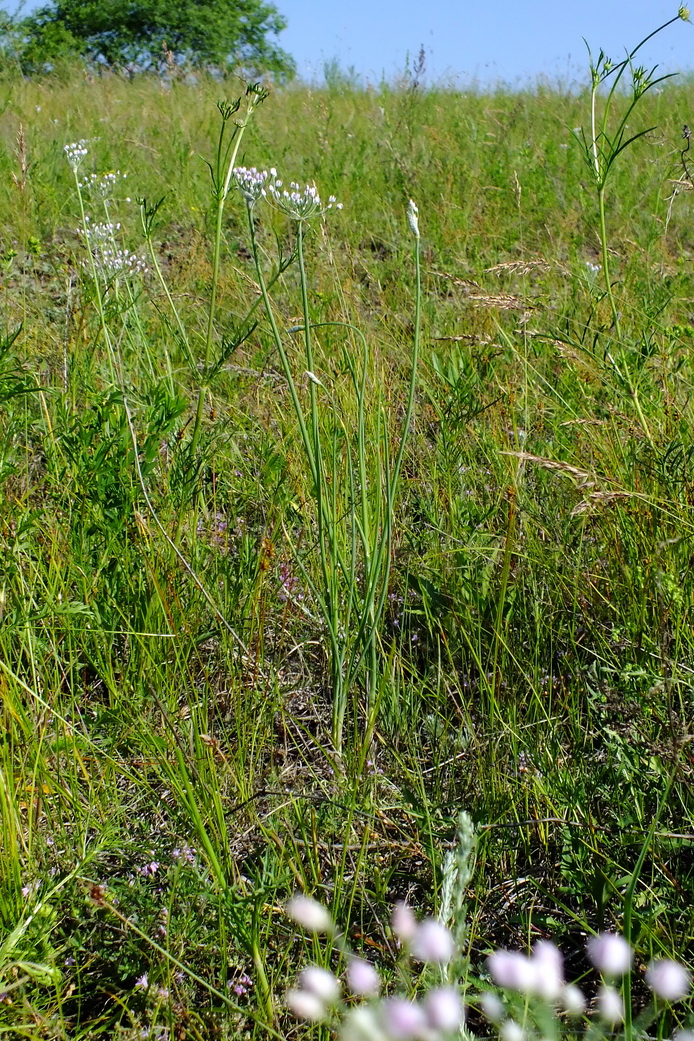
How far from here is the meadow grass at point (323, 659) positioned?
4.05ft

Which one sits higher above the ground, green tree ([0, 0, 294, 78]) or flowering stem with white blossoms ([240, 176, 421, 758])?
green tree ([0, 0, 294, 78])

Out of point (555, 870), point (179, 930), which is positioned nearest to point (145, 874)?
point (179, 930)

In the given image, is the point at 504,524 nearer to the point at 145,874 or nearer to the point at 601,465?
the point at 601,465

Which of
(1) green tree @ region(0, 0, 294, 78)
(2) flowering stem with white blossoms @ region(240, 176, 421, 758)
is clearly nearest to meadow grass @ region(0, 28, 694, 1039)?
(2) flowering stem with white blossoms @ region(240, 176, 421, 758)

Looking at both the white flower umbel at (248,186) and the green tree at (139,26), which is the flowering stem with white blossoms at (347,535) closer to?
the white flower umbel at (248,186)

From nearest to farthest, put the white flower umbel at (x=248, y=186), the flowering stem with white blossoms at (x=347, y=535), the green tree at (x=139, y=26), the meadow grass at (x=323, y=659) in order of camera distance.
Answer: the meadow grass at (x=323, y=659)
the flowering stem with white blossoms at (x=347, y=535)
the white flower umbel at (x=248, y=186)
the green tree at (x=139, y=26)

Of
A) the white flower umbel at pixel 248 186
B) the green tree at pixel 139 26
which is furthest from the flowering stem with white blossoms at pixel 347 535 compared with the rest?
the green tree at pixel 139 26

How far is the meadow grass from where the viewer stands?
1235mm

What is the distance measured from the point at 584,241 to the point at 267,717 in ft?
12.1

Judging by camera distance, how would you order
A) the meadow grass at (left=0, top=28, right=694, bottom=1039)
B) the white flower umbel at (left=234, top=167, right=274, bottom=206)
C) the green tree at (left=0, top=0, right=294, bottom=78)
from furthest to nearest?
1. the green tree at (left=0, top=0, right=294, bottom=78)
2. the white flower umbel at (left=234, top=167, right=274, bottom=206)
3. the meadow grass at (left=0, top=28, right=694, bottom=1039)

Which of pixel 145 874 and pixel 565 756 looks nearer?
pixel 145 874

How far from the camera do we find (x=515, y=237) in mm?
4184

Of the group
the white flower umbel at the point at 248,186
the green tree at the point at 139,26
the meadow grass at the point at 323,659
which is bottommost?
the meadow grass at the point at 323,659

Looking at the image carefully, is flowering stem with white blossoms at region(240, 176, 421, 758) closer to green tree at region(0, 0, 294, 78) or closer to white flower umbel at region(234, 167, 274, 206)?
white flower umbel at region(234, 167, 274, 206)
